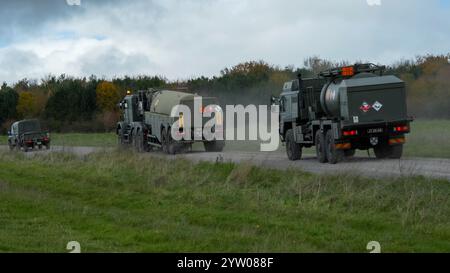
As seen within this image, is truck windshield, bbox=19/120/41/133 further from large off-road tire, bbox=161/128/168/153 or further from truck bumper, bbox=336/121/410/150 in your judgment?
truck bumper, bbox=336/121/410/150

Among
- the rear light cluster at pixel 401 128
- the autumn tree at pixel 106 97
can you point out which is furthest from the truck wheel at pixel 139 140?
the autumn tree at pixel 106 97

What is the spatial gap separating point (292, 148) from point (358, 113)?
5.95 meters

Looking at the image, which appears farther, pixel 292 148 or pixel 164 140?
pixel 164 140

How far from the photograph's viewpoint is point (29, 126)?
60.4 meters

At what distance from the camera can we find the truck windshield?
5987 cm

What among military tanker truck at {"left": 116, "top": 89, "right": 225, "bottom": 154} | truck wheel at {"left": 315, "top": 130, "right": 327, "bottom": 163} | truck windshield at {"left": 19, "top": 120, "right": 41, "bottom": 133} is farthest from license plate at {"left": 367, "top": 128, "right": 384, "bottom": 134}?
truck windshield at {"left": 19, "top": 120, "right": 41, "bottom": 133}

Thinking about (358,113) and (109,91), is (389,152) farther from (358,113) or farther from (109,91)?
(109,91)

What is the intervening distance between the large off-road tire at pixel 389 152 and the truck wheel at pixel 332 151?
1663 millimetres

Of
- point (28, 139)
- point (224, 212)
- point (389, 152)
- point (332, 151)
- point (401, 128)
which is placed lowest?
point (224, 212)

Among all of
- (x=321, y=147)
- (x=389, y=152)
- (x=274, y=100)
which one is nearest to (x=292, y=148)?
(x=274, y=100)

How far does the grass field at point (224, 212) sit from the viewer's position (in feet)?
39.3

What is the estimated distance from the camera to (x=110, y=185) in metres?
22.2

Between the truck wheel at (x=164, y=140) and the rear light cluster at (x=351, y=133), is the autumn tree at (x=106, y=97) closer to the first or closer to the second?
the truck wheel at (x=164, y=140)
